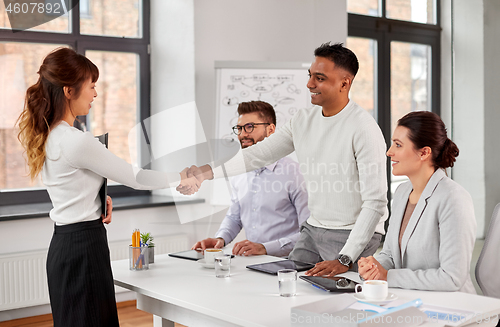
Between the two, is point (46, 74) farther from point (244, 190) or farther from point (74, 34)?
point (74, 34)

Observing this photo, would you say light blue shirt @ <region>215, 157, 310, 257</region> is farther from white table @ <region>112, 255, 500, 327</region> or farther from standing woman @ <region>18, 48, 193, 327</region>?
standing woman @ <region>18, 48, 193, 327</region>

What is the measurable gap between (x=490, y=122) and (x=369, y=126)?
100 cm

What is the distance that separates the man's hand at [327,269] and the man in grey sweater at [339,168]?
0.14 feet

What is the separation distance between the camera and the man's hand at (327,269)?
1.89m

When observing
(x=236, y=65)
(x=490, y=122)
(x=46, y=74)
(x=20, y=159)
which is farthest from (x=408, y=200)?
(x=20, y=159)

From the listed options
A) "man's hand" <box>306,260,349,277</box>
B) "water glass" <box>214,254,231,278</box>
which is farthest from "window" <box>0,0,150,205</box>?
"man's hand" <box>306,260,349,277</box>

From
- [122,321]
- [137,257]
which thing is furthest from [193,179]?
[122,321]

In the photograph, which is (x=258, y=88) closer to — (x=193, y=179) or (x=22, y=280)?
(x=193, y=179)

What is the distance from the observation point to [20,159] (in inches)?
159

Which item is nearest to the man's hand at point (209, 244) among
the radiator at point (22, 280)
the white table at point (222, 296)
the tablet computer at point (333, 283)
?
the white table at point (222, 296)

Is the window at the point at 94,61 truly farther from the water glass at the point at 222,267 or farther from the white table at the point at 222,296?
the water glass at the point at 222,267

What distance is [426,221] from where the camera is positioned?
6.03 ft

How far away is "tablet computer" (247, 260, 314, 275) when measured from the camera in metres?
2.01

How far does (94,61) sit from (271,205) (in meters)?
2.37
